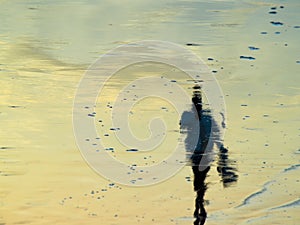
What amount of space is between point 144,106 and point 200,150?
1947 mm

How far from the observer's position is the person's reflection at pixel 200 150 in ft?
33.4

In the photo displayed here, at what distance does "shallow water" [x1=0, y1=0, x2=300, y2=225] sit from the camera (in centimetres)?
981

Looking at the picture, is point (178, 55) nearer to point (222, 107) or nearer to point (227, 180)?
point (222, 107)

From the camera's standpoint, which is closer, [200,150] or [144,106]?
[200,150]

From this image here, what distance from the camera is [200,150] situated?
39.3 feet

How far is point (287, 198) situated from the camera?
1028cm

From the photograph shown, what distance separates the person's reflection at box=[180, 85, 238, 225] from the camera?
10.2 metres

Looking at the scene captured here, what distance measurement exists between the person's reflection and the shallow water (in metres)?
0.09

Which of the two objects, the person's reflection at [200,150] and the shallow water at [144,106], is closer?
the shallow water at [144,106]

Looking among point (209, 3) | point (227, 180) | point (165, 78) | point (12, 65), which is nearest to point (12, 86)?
point (12, 65)

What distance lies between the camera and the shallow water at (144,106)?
9.81 meters

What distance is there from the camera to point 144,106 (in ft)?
44.8

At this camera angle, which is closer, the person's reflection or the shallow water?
the shallow water

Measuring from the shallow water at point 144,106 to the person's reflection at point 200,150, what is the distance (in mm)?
89
